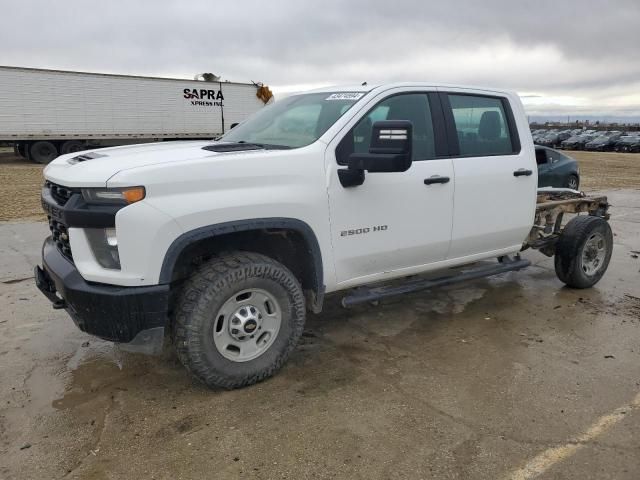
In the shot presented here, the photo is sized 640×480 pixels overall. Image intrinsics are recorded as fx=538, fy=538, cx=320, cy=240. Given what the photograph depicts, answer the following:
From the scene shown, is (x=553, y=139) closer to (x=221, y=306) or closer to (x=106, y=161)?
(x=221, y=306)

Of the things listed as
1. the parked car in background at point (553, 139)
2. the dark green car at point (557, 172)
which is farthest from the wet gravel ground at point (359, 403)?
the parked car in background at point (553, 139)

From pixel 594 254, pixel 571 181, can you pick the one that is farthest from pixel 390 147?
pixel 571 181

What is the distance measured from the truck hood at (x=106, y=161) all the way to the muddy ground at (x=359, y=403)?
138cm

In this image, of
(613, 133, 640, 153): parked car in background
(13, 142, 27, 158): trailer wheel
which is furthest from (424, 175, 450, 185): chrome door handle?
(613, 133, 640, 153): parked car in background

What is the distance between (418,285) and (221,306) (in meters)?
1.80

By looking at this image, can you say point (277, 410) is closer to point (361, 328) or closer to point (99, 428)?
point (99, 428)

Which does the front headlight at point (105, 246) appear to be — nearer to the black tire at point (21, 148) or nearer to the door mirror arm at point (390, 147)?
the door mirror arm at point (390, 147)

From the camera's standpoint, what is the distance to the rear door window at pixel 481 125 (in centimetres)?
435

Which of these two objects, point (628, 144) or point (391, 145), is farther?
point (628, 144)

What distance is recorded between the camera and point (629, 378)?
12.0ft

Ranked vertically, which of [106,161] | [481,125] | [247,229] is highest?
[481,125]

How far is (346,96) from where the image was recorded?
397 cm

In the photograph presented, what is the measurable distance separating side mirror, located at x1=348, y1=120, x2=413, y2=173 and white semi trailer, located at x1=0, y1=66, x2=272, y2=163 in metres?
18.5

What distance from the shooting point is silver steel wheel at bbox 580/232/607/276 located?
555 centimetres
